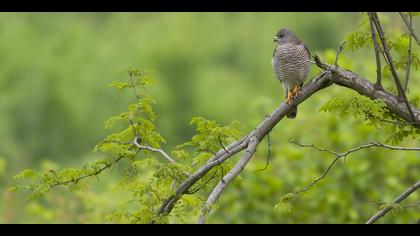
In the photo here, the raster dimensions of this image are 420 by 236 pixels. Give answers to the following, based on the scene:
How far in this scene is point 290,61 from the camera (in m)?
5.70

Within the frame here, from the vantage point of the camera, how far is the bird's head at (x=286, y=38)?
19.1ft

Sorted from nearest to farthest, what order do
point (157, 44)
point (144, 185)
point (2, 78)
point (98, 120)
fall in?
point (144, 185), point (98, 120), point (2, 78), point (157, 44)

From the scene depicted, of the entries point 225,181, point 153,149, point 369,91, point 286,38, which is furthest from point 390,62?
point 286,38

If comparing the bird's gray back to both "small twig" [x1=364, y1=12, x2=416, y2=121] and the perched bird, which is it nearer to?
the perched bird

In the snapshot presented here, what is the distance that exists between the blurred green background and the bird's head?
6.93 ft

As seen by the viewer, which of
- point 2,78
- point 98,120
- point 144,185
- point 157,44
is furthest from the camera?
point 157,44

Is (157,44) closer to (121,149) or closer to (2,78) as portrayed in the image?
(2,78)

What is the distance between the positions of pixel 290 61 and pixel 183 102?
378 inches

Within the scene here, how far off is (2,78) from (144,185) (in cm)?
1213

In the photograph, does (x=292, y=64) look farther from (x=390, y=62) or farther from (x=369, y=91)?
(x=390, y=62)

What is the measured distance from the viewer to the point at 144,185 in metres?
3.92

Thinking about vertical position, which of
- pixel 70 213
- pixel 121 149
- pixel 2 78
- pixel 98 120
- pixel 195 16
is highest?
pixel 195 16
